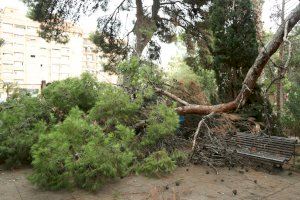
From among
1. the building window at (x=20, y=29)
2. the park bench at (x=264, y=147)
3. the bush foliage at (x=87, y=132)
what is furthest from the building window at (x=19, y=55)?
the park bench at (x=264, y=147)

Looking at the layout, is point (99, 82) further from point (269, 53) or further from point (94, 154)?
point (269, 53)

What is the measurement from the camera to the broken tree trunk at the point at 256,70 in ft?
19.4

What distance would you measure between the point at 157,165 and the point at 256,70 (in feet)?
10.3

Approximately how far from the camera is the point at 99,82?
6586mm

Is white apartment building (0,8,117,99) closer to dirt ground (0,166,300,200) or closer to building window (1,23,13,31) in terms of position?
building window (1,23,13,31)

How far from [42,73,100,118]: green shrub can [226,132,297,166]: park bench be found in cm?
332

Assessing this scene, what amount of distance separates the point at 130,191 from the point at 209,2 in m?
9.64

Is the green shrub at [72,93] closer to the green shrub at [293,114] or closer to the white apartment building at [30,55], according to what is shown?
the green shrub at [293,114]

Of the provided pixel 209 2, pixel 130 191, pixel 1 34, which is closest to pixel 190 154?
pixel 130 191

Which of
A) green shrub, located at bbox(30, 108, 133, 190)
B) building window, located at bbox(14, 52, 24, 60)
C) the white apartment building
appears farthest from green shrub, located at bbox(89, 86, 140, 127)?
building window, located at bbox(14, 52, 24, 60)

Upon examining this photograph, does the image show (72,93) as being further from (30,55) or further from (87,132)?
(30,55)

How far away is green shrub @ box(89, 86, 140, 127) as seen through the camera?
568 centimetres

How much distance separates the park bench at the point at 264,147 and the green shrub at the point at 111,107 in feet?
8.55

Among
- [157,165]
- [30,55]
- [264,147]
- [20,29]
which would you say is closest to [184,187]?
[157,165]
